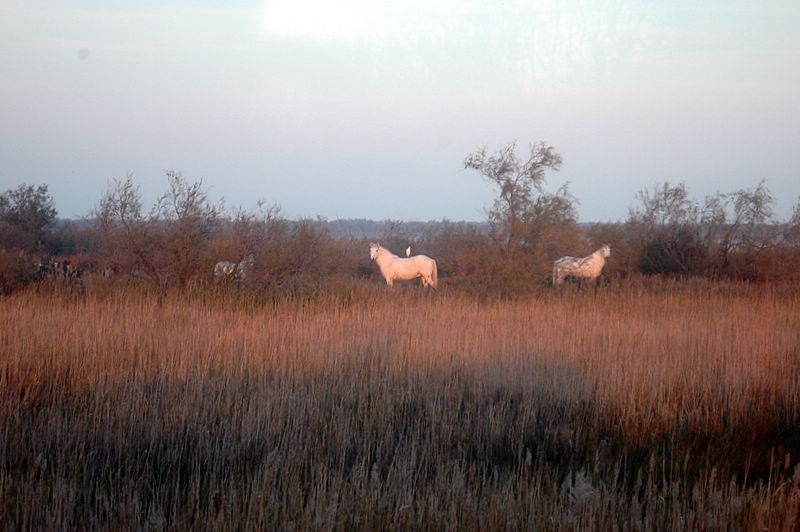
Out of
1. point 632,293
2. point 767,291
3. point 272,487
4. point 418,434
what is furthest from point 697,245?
point 272,487

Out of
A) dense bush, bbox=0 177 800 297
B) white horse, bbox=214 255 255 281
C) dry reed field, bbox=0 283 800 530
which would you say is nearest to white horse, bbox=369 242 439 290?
dense bush, bbox=0 177 800 297

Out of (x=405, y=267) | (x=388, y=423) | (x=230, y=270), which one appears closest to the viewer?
(x=388, y=423)

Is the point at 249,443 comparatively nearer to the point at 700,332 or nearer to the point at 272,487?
the point at 272,487

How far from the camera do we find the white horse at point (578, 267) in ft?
62.4

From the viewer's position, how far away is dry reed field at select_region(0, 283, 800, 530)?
15.5ft

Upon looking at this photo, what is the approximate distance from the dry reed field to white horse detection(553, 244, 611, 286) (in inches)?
285

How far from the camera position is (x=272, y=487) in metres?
4.94

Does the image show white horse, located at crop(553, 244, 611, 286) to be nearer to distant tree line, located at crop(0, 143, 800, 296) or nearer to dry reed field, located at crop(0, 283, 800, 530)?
distant tree line, located at crop(0, 143, 800, 296)

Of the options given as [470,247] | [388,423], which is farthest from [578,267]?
[388,423]

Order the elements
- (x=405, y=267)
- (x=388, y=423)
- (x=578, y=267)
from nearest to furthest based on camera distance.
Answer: (x=388, y=423), (x=578, y=267), (x=405, y=267)

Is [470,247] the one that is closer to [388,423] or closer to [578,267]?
[578,267]

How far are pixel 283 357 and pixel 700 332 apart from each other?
6.29 meters

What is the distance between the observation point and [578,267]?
2020 cm

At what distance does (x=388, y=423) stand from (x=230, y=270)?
29.4 feet
